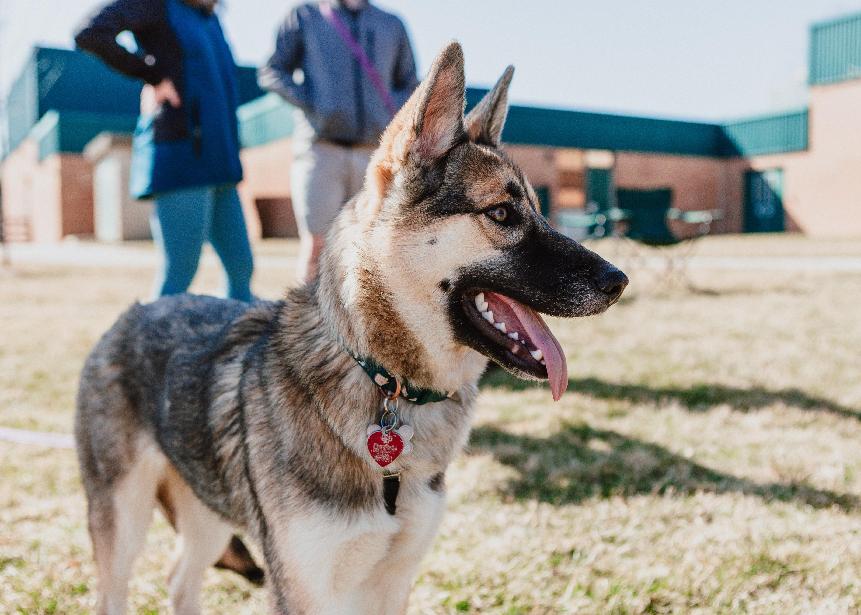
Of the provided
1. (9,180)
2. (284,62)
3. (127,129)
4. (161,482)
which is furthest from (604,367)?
(9,180)

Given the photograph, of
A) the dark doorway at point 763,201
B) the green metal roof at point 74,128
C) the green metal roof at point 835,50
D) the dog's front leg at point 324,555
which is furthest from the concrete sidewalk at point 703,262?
the dark doorway at point 763,201

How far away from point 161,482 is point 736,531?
2307mm

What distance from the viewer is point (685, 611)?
96.0 inches

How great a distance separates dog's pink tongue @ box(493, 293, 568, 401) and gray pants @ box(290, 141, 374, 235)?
92.7 inches

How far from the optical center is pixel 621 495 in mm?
3369

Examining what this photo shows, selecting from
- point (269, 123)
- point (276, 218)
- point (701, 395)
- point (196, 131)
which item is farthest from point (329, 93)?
point (269, 123)

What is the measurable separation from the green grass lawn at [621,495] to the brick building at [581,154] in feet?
71.6

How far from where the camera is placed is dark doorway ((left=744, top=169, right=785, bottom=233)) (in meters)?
31.9

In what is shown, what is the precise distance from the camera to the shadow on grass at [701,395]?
187 inches

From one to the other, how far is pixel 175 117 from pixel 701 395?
3.93 meters

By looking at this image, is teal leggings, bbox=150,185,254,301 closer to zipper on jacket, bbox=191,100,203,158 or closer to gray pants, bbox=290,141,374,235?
zipper on jacket, bbox=191,100,203,158

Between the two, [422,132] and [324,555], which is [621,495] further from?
[422,132]

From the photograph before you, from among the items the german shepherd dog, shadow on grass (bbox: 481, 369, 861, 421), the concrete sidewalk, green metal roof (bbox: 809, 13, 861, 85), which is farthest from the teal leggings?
green metal roof (bbox: 809, 13, 861, 85)

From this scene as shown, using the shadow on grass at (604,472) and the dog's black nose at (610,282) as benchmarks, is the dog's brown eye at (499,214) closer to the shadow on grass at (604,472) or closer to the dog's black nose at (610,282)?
the dog's black nose at (610,282)
